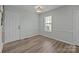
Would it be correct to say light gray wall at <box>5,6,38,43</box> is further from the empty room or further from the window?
the window

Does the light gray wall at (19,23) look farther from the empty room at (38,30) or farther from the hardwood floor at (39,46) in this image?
the hardwood floor at (39,46)

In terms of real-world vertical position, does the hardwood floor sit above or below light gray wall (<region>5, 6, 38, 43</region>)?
below

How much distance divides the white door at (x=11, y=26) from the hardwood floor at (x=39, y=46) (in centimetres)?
12

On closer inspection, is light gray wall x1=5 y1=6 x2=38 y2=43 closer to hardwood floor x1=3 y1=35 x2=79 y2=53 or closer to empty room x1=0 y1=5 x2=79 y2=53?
empty room x1=0 y1=5 x2=79 y2=53

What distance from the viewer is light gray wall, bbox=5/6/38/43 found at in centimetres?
159

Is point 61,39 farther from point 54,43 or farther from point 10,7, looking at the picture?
point 10,7

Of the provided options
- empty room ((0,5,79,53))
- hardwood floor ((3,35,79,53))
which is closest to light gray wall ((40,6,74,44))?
empty room ((0,5,79,53))

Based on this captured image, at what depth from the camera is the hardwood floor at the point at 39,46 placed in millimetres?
1591

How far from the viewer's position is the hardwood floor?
159 centimetres

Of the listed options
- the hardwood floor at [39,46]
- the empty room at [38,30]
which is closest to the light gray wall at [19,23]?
the empty room at [38,30]

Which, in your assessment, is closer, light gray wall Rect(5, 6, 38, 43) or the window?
light gray wall Rect(5, 6, 38, 43)

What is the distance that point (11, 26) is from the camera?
1.66 metres
